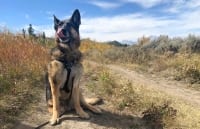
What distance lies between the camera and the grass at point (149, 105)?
252 inches

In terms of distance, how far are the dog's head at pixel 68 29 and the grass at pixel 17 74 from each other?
132 cm

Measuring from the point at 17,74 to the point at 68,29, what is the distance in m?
2.13

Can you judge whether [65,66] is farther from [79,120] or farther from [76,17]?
[79,120]

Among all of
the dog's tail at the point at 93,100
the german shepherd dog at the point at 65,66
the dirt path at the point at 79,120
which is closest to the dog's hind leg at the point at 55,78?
the german shepherd dog at the point at 65,66

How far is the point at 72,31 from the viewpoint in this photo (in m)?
6.00

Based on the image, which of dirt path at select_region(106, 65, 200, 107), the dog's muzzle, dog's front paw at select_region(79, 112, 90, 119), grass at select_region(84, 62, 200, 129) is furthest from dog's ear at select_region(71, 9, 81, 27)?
dirt path at select_region(106, 65, 200, 107)

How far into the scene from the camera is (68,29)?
5.95m

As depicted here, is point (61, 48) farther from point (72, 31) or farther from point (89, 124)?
point (89, 124)

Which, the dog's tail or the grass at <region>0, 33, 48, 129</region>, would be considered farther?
the dog's tail

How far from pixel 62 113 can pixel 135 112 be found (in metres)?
1.42

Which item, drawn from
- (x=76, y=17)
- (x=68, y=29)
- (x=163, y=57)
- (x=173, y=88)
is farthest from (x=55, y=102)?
(x=163, y=57)

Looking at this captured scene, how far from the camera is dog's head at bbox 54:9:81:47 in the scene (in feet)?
19.5

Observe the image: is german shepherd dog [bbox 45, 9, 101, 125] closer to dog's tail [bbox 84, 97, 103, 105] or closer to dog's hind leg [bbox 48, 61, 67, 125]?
dog's hind leg [bbox 48, 61, 67, 125]

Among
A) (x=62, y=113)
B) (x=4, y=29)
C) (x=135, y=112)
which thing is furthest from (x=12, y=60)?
(x=135, y=112)
